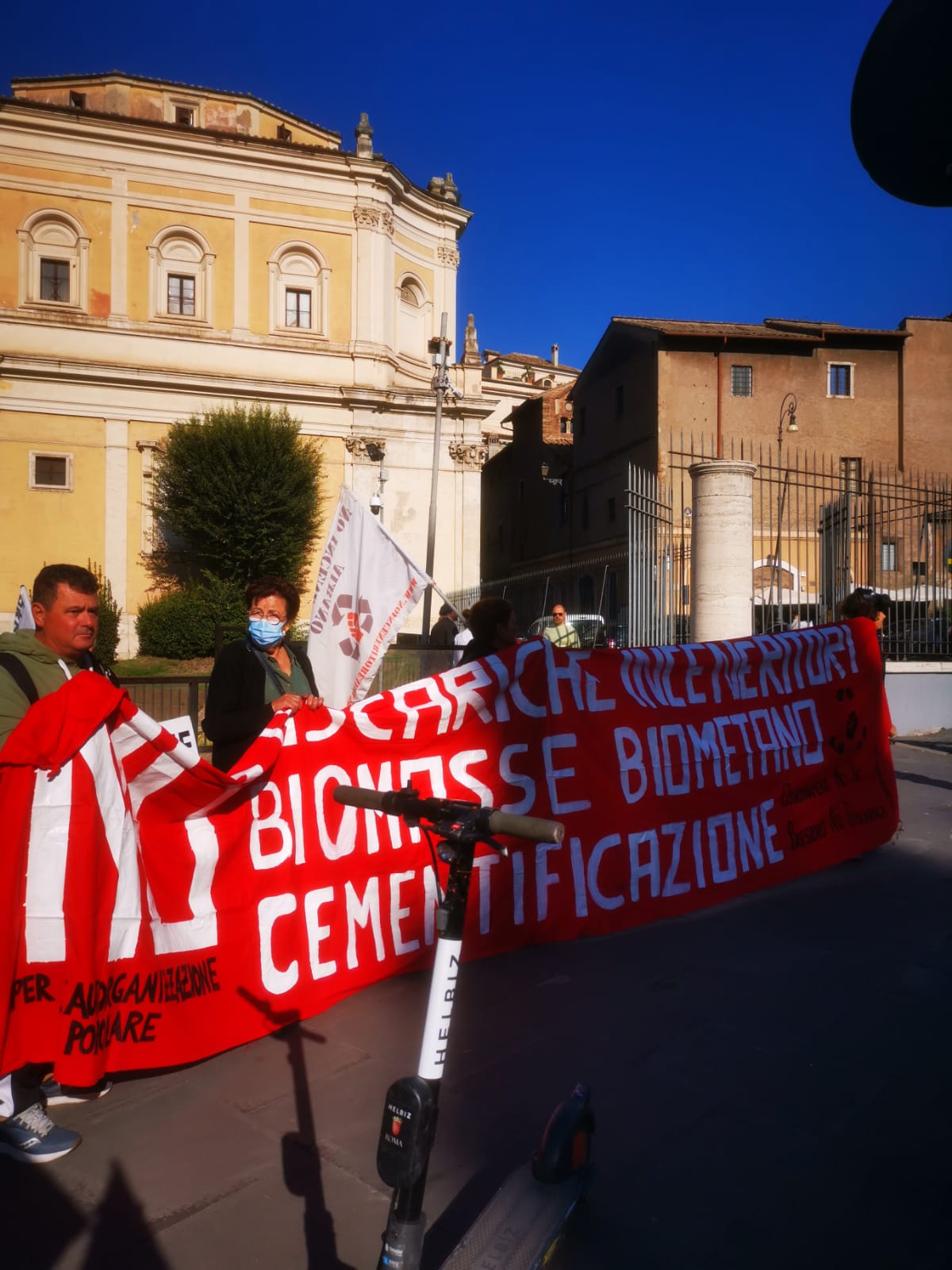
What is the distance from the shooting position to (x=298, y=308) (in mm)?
34531

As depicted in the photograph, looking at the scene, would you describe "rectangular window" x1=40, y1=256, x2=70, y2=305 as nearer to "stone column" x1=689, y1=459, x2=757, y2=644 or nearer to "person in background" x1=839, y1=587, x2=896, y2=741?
"stone column" x1=689, y1=459, x2=757, y2=644

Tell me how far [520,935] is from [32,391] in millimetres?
31596

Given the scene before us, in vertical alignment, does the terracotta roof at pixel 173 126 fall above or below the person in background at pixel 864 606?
above

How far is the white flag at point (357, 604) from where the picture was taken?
6.09 metres

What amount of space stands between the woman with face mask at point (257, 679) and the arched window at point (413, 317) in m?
33.1

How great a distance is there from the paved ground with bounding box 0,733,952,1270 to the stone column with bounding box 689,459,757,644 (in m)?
6.36

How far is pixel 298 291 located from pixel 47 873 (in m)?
34.0

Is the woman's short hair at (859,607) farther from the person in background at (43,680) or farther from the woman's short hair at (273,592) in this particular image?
the person in background at (43,680)

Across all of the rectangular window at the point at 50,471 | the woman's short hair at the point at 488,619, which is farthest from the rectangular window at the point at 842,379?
the woman's short hair at the point at 488,619

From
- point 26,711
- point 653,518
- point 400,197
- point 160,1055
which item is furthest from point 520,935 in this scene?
point 400,197

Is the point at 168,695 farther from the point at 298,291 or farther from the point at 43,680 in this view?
the point at 298,291

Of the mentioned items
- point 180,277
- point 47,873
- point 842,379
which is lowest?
point 47,873

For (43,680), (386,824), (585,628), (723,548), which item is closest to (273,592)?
(386,824)

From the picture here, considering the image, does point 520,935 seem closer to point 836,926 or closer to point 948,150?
point 836,926
